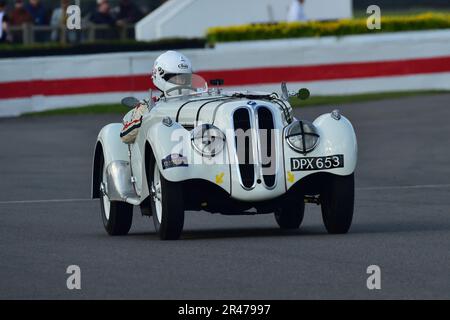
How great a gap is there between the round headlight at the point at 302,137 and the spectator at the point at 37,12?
66.5ft

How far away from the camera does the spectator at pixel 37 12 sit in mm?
31359

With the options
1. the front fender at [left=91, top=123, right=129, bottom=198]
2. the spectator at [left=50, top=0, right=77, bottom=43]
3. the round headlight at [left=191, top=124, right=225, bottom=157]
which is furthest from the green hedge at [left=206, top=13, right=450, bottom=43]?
the round headlight at [left=191, top=124, right=225, bottom=157]

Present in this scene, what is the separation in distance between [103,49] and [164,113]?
1532cm

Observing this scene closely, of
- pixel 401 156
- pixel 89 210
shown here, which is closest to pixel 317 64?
pixel 401 156

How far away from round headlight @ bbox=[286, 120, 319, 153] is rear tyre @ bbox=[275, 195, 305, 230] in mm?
988

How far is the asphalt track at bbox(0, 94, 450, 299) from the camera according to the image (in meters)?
9.11

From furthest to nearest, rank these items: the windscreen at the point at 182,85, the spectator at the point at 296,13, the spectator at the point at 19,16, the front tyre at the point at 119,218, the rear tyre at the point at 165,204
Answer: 1. the spectator at the point at 19,16
2. the spectator at the point at 296,13
3. the windscreen at the point at 182,85
4. the front tyre at the point at 119,218
5. the rear tyre at the point at 165,204

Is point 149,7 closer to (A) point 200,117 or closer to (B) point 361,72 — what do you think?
(B) point 361,72

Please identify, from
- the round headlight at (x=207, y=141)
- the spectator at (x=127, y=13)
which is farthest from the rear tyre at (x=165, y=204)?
the spectator at (x=127, y=13)

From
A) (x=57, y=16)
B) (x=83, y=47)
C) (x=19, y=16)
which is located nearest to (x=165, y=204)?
(x=83, y=47)

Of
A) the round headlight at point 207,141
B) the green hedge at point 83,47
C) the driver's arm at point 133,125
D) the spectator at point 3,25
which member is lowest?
the round headlight at point 207,141

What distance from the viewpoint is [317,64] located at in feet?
88.5

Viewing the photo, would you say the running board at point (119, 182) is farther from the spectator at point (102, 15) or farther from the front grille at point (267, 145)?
the spectator at point (102, 15)

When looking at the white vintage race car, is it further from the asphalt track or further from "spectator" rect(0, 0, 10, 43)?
"spectator" rect(0, 0, 10, 43)
